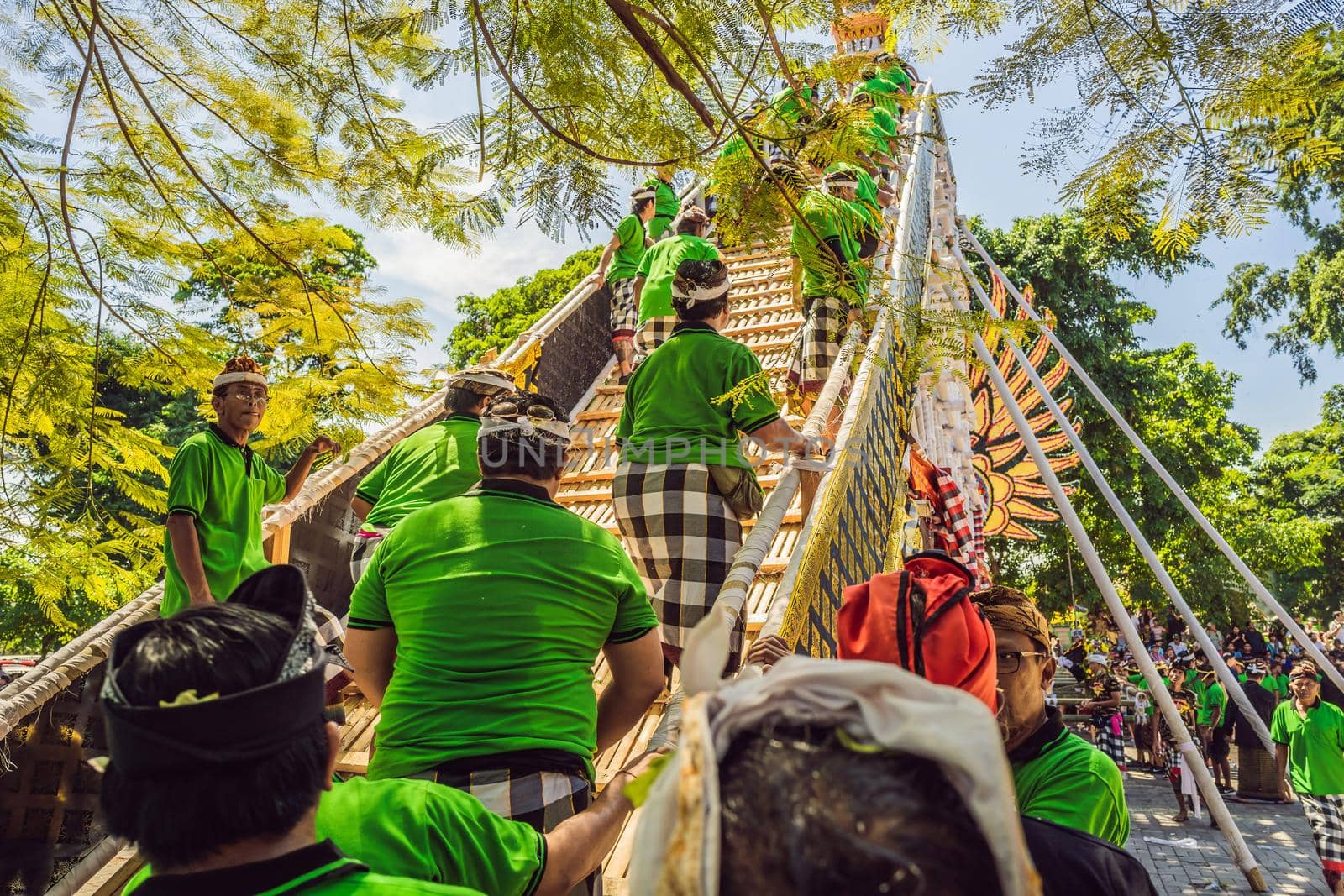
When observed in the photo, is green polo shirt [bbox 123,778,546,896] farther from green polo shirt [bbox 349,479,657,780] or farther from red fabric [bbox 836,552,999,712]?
red fabric [bbox 836,552,999,712]

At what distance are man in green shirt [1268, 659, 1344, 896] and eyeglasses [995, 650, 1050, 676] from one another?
286 inches

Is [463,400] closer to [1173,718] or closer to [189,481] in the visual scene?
[189,481]

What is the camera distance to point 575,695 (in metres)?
1.98

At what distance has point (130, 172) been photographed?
373 centimetres

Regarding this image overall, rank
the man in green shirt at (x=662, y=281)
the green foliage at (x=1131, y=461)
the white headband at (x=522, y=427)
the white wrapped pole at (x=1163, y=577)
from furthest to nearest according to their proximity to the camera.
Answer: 1. the green foliage at (x=1131, y=461)
2. the white wrapped pole at (x=1163, y=577)
3. the man in green shirt at (x=662, y=281)
4. the white headband at (x=522, y=427)

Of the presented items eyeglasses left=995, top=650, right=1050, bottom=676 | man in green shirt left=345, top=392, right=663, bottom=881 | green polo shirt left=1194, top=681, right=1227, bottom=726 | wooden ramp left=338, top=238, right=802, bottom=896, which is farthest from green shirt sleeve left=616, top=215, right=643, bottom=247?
green polo shirt left=1194, top=681, right=1227, bottom=726

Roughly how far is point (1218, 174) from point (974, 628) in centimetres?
161

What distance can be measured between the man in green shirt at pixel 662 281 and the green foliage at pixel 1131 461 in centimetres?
1746

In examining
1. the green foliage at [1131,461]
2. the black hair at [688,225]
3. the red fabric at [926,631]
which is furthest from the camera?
the green foliage at [1131,461]

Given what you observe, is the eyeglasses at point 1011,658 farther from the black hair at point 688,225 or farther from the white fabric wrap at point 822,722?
the black hair at point 688,225

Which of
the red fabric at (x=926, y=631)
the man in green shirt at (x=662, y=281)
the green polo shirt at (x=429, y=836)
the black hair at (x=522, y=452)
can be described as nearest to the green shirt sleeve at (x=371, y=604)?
the black hair at (x=522, y=452)

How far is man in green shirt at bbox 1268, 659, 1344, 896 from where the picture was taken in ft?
23.8

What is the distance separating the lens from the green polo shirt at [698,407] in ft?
10.4

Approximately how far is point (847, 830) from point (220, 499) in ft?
10.2
